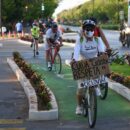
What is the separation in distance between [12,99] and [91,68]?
3.67 metres

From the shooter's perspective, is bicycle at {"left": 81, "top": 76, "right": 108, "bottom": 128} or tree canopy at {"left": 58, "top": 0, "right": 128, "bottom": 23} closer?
bicycle at {"left": 81, "top": 76, "right": 108, "bottom": 128}

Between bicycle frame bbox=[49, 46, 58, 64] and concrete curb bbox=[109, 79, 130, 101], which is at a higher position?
bicycle frame bbox=[49, 46, 58, 64]

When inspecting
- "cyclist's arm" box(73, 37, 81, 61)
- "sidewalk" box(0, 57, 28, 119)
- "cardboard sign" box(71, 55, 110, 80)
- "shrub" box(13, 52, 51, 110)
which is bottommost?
"sidewalk" box(0, 57, 28, 119)

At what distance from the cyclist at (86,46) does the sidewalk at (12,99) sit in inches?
48.3

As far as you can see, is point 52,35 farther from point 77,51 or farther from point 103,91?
point 77,51

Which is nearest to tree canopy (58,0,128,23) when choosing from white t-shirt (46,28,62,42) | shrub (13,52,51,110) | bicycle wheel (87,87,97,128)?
white t-shirt (46,28,62,42)

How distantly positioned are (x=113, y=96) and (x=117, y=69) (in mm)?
5363

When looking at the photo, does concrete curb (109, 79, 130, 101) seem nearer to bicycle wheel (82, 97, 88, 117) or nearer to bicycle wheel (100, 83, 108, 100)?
bicycle wheel (100, 83, 108, 100)

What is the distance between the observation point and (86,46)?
959 cm

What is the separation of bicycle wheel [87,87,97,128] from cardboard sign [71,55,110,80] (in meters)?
0.24

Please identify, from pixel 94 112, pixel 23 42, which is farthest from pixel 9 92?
pixel 23 42

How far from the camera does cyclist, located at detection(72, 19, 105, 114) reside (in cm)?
937

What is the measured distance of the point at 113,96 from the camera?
39.7ft

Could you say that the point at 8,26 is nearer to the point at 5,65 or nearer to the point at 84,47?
the point at 5,65
